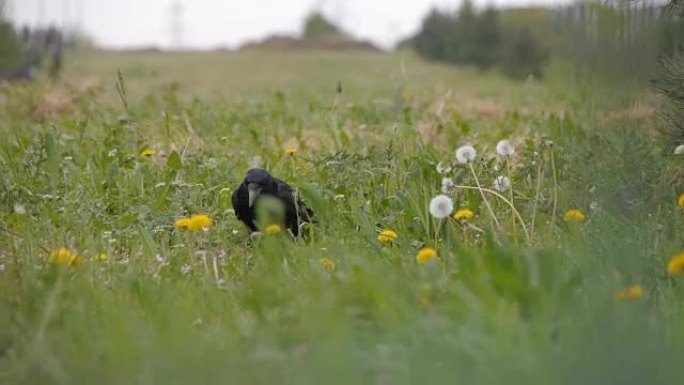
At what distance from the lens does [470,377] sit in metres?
2.10

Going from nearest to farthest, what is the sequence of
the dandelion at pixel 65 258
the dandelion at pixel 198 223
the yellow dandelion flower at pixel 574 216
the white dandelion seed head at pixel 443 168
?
the dandelion at pixel 65 258 < the dandelion at pixel 198 223 < the yellow dandelion flower at pixel 574 216 < the white dandelion seed head at pixel 443 168

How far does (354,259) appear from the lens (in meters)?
2.92

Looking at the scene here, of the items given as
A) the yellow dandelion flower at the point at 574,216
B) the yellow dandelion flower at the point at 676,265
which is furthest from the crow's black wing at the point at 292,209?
the yellow dandelion flower at the point at 676,265

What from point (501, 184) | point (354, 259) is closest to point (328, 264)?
point (354, 259)

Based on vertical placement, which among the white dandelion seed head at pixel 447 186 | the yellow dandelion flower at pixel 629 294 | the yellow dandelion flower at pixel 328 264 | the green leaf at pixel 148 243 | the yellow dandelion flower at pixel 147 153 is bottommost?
the green leaf at pixel 148 243

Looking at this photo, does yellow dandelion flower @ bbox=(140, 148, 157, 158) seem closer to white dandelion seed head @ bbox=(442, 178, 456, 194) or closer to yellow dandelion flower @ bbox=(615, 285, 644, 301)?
white dandelion seed head @ bbox=(442, 178, 456, 194)

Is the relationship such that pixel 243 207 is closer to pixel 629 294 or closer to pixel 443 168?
pixel 443 168

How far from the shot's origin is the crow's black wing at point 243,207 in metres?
4.04

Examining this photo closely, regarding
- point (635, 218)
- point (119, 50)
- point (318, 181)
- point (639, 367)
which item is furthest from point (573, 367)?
point (119, 50)

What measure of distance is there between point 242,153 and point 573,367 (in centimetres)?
362

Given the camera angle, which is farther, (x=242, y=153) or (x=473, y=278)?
(x=242, y=153)

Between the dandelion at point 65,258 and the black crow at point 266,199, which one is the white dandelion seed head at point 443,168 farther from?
the dandelion at point 65,258

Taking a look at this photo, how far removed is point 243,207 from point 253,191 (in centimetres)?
13

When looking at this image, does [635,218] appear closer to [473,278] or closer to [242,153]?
[473,278]
